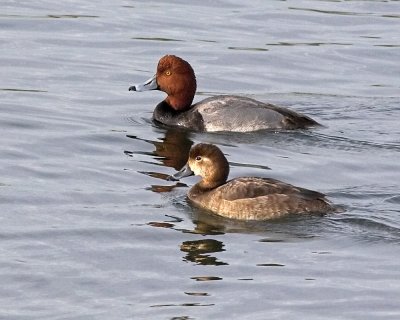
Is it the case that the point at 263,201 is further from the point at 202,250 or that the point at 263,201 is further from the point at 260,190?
the point at 202,250

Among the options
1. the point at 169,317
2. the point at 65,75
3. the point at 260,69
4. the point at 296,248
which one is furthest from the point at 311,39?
the point at 169,317

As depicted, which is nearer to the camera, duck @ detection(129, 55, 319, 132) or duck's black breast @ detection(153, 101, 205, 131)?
duck @ detection(129, 55, 319, 132)

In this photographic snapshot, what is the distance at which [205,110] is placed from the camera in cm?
1709

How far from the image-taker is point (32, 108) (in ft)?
57.0

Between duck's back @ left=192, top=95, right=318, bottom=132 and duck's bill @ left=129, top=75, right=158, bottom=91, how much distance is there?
3.39 ft

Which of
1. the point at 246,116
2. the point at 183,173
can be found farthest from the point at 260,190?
the point at 246,116

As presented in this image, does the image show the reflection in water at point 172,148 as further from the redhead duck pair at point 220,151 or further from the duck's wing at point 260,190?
the duck's wing at point 260,190

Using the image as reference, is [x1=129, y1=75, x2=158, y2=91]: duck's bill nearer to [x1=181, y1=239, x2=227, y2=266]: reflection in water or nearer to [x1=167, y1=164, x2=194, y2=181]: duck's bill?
[x1=167, y1=164, x2=194, y2=181]: duck's bill

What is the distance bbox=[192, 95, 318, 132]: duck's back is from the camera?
16.8 meters

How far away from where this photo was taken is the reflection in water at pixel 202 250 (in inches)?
448

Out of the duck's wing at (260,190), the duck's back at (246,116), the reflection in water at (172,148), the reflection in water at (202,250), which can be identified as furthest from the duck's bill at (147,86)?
the reflection in water at (202,250)

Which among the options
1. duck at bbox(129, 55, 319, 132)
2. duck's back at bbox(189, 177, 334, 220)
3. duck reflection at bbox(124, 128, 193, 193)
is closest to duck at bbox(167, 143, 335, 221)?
duck's back at bbox(189, 177, 334, 220)

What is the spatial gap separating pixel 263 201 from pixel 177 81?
518 centimetres

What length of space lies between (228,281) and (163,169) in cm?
404
